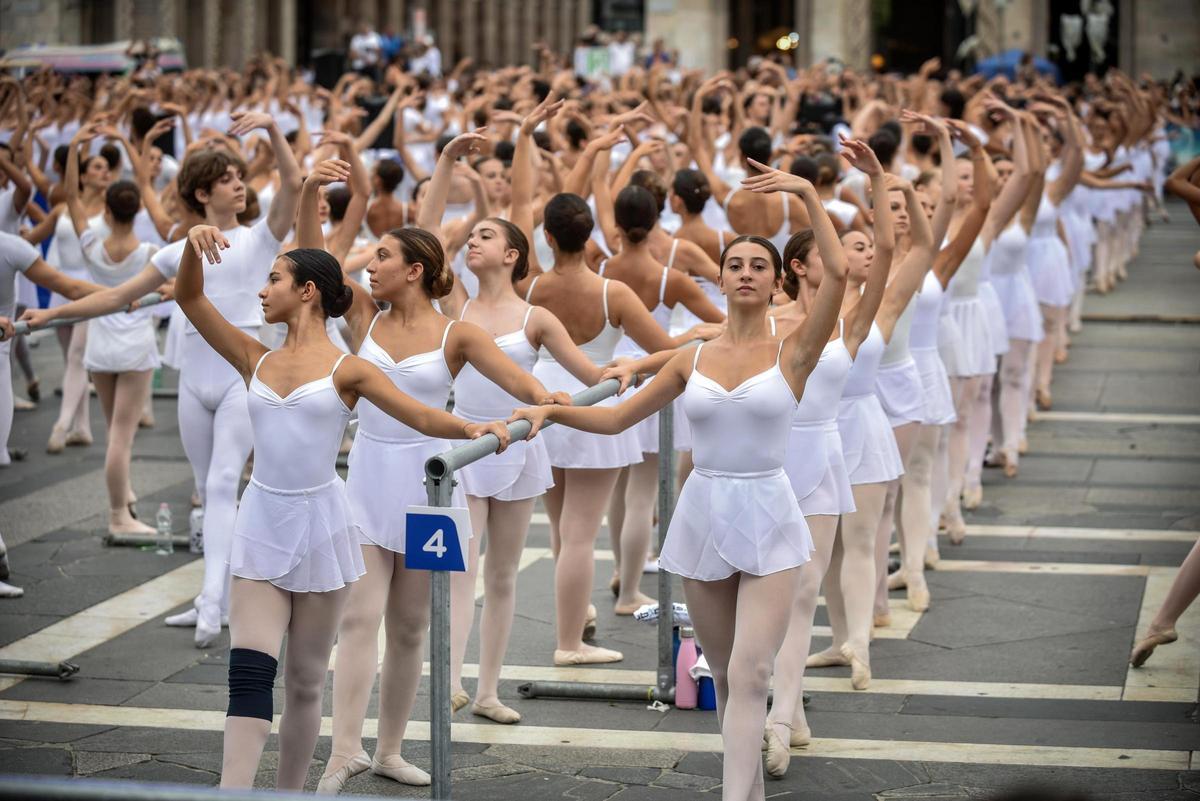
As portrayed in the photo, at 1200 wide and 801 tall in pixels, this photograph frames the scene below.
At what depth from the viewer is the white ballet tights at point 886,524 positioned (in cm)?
845

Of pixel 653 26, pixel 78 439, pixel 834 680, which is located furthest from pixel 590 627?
pixel 653 26

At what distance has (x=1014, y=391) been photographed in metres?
12.7

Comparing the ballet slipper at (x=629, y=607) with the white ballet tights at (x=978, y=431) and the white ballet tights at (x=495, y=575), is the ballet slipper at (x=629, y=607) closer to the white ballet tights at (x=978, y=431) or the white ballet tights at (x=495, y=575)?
the white ballet tights at (x=495, y=575)

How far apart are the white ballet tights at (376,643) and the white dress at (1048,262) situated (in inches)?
347

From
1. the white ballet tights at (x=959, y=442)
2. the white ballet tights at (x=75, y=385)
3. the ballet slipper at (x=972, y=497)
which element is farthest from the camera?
the white ballet tights at (x=75, y=385)

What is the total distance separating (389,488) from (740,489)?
1366 mm

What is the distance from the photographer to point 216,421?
848cm

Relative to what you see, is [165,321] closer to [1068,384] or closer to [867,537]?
[1068,384]

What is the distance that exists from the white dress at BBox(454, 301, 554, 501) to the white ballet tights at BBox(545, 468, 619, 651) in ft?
2.04

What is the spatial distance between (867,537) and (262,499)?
304cm

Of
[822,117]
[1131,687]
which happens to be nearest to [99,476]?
[1131,687]

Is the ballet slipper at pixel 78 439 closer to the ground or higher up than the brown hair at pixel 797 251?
closer to the ground

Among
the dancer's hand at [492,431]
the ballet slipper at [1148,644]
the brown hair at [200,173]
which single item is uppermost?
the brown hair at [200,173]

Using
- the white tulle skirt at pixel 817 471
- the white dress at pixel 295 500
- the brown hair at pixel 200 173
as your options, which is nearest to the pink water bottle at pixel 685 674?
the white tulle skirt at pixel 817 471
